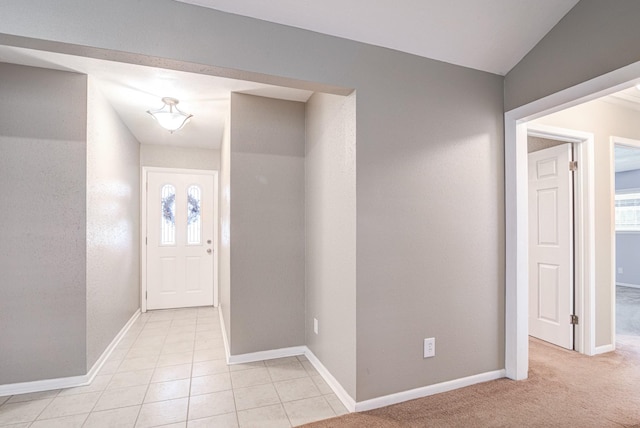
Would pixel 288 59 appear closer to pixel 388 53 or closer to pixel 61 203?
pixel 388 53

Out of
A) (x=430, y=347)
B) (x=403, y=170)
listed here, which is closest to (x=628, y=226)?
(x=430, y=347)

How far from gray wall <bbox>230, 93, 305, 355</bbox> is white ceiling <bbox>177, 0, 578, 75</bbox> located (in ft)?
3.99

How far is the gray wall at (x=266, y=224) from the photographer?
2891 mm

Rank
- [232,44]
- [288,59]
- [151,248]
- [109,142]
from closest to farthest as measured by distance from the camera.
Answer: [232,44] → [288,59] → [109,142] → [151,248]

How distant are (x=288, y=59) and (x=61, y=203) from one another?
2.12m

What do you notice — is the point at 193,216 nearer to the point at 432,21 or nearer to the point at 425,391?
the point at 425,391

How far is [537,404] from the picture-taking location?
6.94 ft

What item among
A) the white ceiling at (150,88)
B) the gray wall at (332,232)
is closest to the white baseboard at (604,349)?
the gray wall at (332,232)

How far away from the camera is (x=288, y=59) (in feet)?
6.19

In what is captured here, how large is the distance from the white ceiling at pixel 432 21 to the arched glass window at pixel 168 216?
3458 mm

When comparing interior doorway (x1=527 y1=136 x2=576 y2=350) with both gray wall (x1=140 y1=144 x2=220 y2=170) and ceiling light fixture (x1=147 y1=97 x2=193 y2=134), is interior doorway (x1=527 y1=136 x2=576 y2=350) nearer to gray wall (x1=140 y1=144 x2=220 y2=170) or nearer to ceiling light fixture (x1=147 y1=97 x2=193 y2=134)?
ceiling light fixture (x1=147 y1=97 x2=193 y2=134)

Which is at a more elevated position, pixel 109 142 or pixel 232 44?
pixel 232 44

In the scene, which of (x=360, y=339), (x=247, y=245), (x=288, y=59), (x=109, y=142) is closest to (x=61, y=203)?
(x=109, y=142)

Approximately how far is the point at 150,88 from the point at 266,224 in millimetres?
1598
